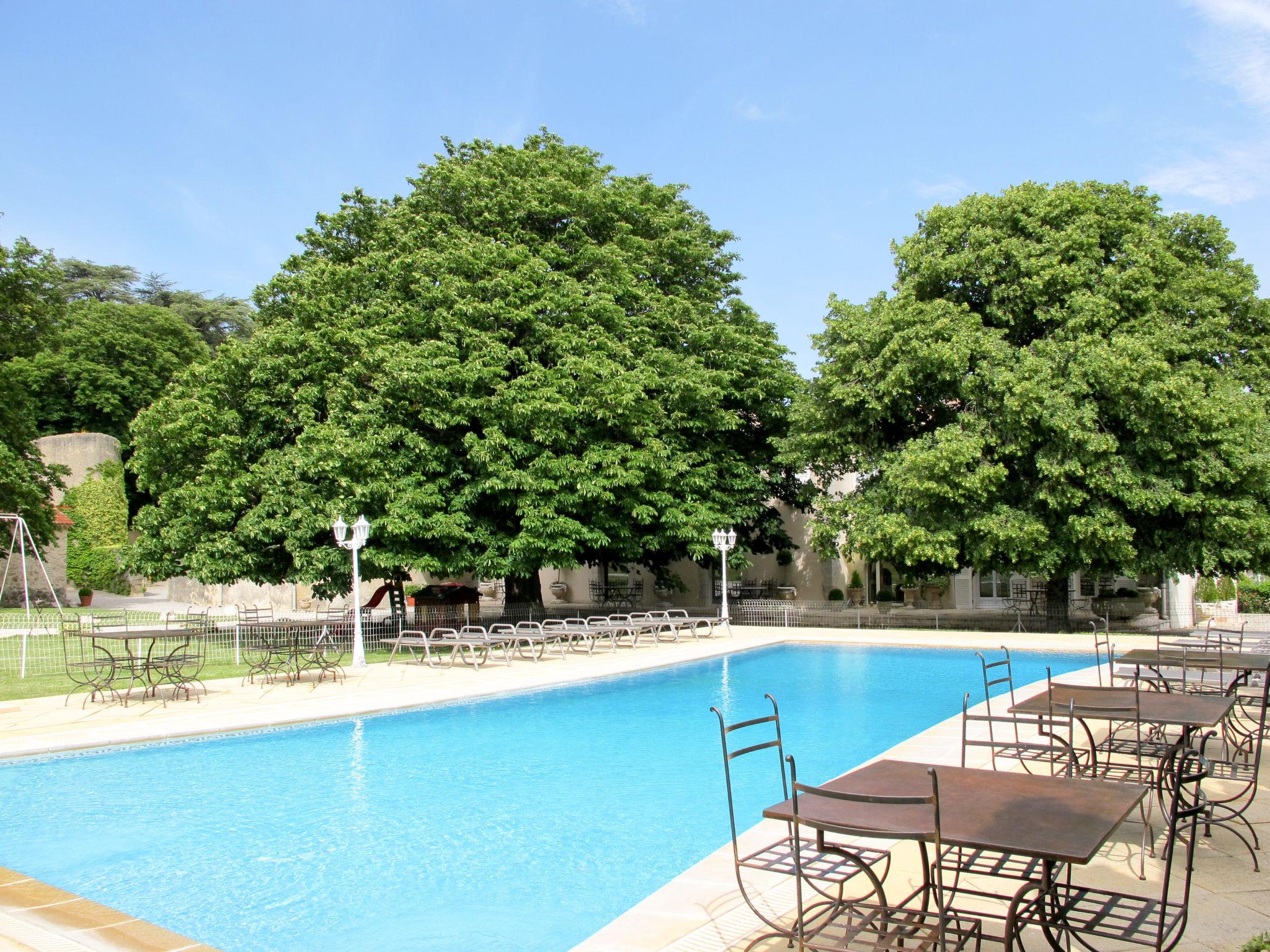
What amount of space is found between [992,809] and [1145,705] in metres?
3.38

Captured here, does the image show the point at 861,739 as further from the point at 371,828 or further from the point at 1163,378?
the point at 1163,378

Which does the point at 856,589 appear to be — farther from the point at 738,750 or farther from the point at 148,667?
the point at 738,750

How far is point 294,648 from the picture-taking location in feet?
49.7

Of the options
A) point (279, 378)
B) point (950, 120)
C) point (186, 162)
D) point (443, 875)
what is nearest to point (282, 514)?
point (279, 378)

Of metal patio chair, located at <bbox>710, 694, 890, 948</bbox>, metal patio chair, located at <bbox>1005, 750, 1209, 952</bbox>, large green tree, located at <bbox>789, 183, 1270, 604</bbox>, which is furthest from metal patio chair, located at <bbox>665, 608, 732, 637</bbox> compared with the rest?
metal patio chair, located at <bbox>1005, 750, 1209, 952</bbox>

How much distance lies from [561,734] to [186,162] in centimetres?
1910

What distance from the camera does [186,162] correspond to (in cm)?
2241

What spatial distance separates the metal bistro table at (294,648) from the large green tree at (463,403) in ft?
4.25

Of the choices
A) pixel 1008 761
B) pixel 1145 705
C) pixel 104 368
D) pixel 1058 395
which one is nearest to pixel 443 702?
pixel 1008 761

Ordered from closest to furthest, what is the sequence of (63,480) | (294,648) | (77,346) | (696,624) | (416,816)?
1. (416,816)
2. (294,648)
3. (696,624)
4. (63,480)
5. (77,346)

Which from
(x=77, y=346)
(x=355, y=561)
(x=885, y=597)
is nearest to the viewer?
(x=355, y=561)

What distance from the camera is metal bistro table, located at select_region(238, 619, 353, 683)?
15.4 metres

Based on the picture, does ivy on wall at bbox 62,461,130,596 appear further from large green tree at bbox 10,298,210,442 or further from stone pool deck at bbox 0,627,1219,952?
stone pool deck at bbox 0,627,1219,952

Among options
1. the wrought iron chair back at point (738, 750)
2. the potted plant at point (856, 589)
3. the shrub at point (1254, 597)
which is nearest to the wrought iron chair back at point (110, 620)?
the wrought iron chair back at point (738, 750)
